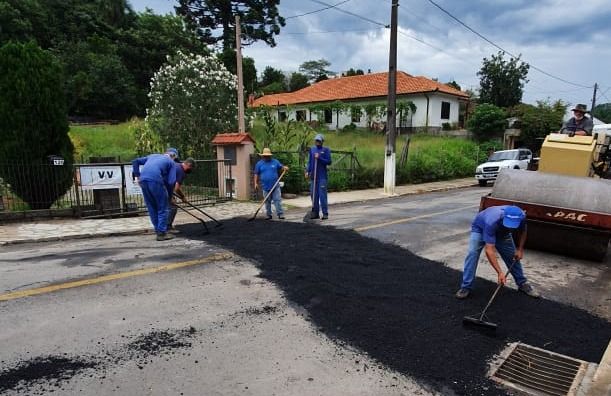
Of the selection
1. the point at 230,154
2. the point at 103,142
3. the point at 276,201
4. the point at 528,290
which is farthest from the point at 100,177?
the point at 103,142

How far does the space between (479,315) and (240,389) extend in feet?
7.92

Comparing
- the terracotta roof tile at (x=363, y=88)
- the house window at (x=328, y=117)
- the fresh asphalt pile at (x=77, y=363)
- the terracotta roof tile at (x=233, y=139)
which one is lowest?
the fresh asphalt pile at (x=77, y=363)

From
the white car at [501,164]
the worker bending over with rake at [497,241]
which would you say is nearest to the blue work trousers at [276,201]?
the worker bending over with rake at [497,241]

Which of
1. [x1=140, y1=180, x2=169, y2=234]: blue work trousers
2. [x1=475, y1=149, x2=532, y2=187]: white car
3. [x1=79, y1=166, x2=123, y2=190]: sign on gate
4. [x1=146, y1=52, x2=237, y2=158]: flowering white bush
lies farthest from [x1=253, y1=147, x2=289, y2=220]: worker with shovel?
[x1=475, y1=149, x2=532, y2=187]: white car

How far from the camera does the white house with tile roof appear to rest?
102 ft

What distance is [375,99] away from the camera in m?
32.8

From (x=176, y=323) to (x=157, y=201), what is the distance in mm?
3637

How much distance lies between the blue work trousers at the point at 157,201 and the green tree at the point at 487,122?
24.8 metres

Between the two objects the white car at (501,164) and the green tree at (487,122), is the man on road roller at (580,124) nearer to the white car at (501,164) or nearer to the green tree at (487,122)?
the white car at (501,164)

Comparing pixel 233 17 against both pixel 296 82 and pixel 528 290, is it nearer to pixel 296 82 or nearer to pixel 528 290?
pixel 296 82

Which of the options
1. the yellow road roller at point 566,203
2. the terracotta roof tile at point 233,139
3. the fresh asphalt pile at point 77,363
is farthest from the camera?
the terracotta roof tile at point 233,139

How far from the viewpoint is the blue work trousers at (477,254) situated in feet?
14.8

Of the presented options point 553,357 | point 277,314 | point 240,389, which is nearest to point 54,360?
point 240,389

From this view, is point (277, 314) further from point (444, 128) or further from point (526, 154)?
point (444, 128)
